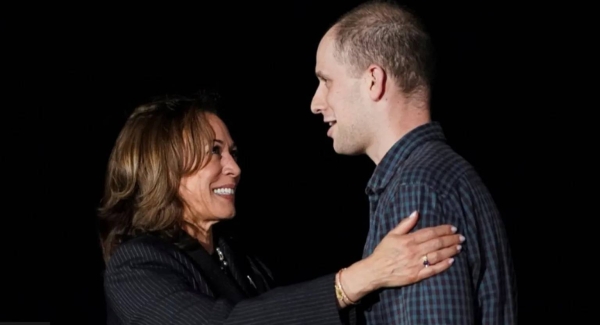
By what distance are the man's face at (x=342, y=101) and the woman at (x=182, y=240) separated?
1.04ft

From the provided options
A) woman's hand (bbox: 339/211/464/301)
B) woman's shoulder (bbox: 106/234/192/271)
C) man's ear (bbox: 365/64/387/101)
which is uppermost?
man's ear (bbox: 365/64/387/101)

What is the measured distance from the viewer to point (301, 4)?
319cm

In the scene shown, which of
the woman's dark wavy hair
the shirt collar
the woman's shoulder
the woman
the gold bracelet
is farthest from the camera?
the woman's dark wavy hair

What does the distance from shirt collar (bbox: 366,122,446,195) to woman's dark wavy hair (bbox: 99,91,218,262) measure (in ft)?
2.65

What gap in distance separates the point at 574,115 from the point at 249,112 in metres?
0.97

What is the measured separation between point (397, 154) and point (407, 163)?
0.19 ft

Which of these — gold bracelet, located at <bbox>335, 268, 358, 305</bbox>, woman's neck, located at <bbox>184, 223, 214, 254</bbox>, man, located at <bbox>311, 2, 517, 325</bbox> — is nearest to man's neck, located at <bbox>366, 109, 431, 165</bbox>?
man, located at <bbox>311, 2, 517, 325</bbox>

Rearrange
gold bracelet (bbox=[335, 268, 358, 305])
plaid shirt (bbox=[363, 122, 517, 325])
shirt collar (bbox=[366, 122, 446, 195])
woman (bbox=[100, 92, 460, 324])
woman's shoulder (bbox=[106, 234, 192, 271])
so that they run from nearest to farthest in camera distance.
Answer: plaid shirt (bbox=[363, 122, 517, 325]), shirt collar (bbox=[366, 122, 446, 195]), gold bracelet (bbox=[335, 268, 358, 305]), woman (bbox=[100, 92, 460, 324]), woman's shoulder (bbox=[106, 234, 192, 271])

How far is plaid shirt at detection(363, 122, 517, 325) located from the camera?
5.91 feet

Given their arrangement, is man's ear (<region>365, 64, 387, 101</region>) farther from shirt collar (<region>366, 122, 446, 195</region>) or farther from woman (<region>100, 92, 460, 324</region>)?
woman (<region>100, 92, 460, 324</region>)

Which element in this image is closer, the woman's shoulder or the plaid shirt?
the plaid shirt

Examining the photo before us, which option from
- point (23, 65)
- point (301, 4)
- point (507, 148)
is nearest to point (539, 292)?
point (507, 148)

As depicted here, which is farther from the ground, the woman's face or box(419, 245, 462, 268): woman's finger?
box(419, 245, 462, 268): woman's finger

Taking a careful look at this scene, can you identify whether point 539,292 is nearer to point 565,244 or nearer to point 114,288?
point 565,244
